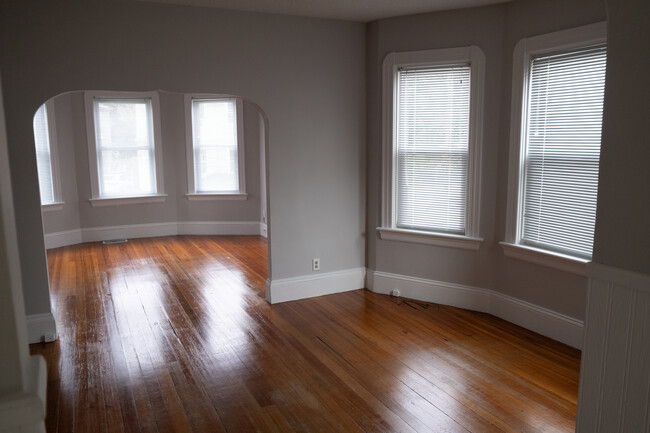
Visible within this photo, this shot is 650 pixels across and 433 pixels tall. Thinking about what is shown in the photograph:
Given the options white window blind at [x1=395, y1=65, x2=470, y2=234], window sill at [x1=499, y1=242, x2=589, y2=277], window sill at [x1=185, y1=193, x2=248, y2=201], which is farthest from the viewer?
window sill at [x1=185, y1=193, x2=248, y2=201]

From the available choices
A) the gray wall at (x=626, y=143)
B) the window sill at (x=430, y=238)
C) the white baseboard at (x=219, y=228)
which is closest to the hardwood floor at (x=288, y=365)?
the window sill at (x=430, y=238)

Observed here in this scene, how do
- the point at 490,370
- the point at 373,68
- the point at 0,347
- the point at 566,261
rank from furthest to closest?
the point at 373,68, the point at 566,261, the point at 490,370, the point at 0,347

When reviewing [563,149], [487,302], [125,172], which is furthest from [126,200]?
[563,149]

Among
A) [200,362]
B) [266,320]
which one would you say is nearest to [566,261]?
[266,320]

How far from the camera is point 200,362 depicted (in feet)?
11.9

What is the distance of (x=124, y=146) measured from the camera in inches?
305

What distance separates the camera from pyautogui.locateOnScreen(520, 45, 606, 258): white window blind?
142 inches

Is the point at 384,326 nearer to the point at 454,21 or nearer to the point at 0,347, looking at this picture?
the point at 454,21

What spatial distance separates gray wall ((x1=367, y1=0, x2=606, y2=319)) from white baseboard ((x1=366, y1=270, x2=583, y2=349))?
7 cm

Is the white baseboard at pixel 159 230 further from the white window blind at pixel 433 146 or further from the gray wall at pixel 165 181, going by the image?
the white window blind at pixel 433 146

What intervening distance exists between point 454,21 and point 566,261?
2.26m

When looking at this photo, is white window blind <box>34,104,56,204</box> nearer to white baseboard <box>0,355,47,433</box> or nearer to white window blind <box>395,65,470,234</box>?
white window blind <box>395,65,470,234</box>

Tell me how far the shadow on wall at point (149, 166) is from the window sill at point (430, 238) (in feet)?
11.0

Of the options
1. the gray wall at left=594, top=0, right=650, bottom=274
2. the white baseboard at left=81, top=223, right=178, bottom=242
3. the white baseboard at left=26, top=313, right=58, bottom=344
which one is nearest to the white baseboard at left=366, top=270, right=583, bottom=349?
the gray wall at left=594, top=0, right=650, bottom=274
